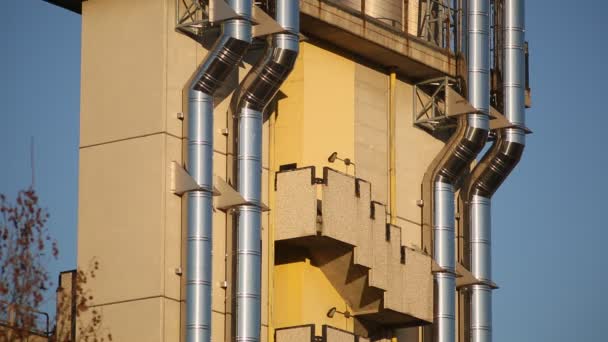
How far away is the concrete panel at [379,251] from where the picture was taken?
70.4 metres

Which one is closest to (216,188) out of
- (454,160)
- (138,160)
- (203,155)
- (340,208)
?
(203,155)

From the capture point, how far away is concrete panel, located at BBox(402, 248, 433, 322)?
71625mm

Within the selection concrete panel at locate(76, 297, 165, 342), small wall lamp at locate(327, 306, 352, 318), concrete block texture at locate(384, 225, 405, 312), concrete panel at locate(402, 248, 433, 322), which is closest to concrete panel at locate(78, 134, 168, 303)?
concrete panel at locate(76, 297, 165, 342)

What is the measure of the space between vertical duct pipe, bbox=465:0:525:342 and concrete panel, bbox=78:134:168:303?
1345 centimetres

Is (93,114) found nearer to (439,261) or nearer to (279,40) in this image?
(279,40)

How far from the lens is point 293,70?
234 ft

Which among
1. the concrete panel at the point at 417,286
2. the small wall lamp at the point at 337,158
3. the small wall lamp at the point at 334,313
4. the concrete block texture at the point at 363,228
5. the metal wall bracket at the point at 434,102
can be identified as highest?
the metal wall bracket at the point at 434,102

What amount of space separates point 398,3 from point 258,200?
35.5ft

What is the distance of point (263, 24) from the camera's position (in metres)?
67.8

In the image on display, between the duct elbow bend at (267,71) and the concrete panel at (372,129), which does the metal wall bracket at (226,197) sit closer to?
the duct elbow bend at (267,71)

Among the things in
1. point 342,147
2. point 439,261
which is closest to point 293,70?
point 342,147

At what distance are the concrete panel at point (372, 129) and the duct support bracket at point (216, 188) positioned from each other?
624 centimetres

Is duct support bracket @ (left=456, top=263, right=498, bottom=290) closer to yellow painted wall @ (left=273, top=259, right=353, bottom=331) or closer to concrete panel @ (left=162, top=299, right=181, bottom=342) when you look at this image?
yellow painted wall @ (left=273, top=259, right=353, bottom=331)

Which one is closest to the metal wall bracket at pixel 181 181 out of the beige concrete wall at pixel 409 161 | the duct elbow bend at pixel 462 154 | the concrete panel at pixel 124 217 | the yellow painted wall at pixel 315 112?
the concrete panel at pixel 124 217
